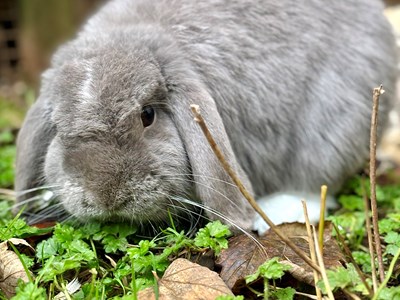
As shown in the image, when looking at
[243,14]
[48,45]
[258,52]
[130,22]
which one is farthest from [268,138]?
[48,45]

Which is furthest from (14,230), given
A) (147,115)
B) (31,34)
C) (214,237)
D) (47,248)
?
(31,34)

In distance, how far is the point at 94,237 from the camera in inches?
109

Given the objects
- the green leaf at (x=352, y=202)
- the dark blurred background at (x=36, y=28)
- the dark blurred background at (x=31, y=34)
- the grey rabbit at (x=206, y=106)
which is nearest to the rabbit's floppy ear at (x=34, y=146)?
the grey rabbit at (x=206, y=106)

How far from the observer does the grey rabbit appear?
8.68ft

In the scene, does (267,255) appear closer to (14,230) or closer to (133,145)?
(133,145)

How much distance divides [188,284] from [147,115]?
842 millimetres

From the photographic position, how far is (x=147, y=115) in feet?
9.16

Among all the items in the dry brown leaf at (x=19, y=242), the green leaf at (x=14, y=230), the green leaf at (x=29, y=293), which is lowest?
the dry brown leaf at (x=19, y=242)

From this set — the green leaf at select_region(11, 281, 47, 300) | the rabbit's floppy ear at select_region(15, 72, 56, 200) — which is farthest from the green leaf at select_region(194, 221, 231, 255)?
the rabbit's floppy ear at select_region(15, 72, 56, 200)

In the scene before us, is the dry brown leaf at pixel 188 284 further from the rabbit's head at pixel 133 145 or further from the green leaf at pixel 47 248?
the green leaf at pixel 47 248

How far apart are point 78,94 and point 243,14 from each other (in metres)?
1.17

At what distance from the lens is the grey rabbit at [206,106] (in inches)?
104

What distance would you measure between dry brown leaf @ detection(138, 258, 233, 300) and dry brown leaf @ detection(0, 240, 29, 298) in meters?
0.52

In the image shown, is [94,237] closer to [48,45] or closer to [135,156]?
[135,156]
